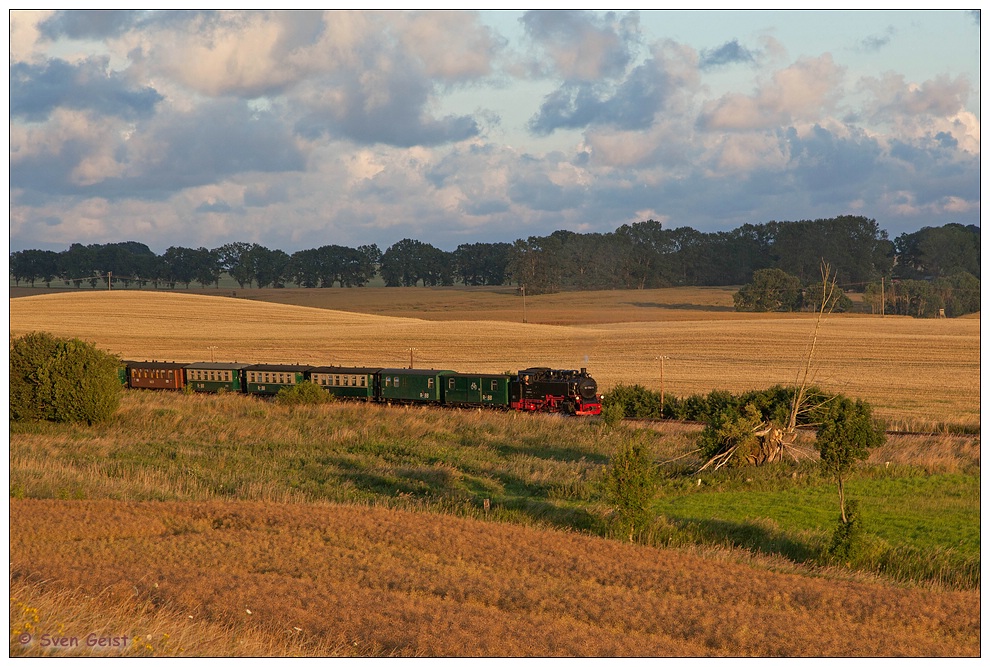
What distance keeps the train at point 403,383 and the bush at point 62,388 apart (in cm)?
1282

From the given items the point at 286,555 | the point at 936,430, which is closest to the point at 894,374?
the point at 936,430

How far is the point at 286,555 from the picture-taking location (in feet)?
65.8

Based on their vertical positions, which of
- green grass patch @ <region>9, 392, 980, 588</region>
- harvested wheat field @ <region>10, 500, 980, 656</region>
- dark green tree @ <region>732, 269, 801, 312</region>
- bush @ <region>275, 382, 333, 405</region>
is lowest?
green grass patch @ <region>9, 392, 980, 588</region>

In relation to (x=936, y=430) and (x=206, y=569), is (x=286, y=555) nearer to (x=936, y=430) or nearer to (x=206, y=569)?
(x=206, y=569)

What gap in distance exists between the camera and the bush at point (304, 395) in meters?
55.7

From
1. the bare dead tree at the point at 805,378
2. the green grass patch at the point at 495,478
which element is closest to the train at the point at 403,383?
the green grass patch at the point at 495,478

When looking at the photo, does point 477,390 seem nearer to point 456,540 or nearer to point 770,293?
point 456,540

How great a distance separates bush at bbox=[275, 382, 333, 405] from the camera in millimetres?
55656

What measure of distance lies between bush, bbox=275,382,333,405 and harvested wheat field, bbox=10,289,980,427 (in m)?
17.7

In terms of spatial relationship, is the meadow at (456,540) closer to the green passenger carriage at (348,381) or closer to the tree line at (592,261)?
the green passenger carriage at (348,381)

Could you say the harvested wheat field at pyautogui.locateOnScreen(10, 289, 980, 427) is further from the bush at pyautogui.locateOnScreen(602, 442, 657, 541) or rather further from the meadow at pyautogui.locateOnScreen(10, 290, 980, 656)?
the bush at pyautogui.locateOnScreen(602, 442, 657, 541)

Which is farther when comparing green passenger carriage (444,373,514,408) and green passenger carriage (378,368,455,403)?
green passenger carriage (378,368,455,403)

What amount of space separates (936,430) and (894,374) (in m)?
20.4

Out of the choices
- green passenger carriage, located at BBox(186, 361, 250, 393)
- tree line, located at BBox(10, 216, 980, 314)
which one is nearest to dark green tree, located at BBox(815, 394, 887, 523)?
green passenger carriage, located at BBox(186, 361, 250, 393)
